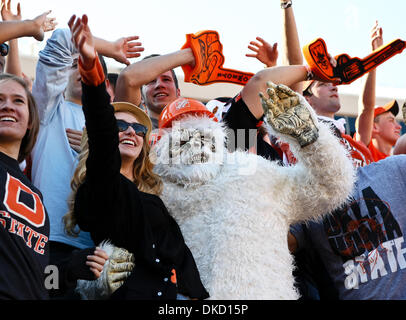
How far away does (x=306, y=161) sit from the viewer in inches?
95.4

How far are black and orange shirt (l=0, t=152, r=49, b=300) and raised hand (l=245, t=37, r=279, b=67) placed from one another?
1.85 meters

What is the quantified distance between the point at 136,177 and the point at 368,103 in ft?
8.07

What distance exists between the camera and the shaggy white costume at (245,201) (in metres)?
2.37

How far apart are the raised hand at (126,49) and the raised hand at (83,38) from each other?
0.89 meters

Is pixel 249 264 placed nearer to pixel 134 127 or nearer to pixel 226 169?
pixel 226 169

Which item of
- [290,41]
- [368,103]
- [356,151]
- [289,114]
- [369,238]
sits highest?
[290,41]

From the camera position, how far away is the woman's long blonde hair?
2.47 metres

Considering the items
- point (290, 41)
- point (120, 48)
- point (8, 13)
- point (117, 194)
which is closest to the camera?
point (117, 194)

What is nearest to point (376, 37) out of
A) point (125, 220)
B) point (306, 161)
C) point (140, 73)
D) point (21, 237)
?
point (140, 73)

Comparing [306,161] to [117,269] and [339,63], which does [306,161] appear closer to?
[117,269]

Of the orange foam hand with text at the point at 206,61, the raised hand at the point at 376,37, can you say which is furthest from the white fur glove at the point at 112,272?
the raised hand at the point at 376,37

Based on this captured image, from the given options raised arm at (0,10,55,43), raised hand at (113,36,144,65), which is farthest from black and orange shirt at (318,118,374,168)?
raised arm at (0,10,55,43)

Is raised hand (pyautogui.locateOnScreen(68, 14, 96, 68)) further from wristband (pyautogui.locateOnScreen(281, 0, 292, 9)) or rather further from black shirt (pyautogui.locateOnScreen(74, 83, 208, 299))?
wristband (pyautogui.locateOnScreen(281, 0, 292, 9))
